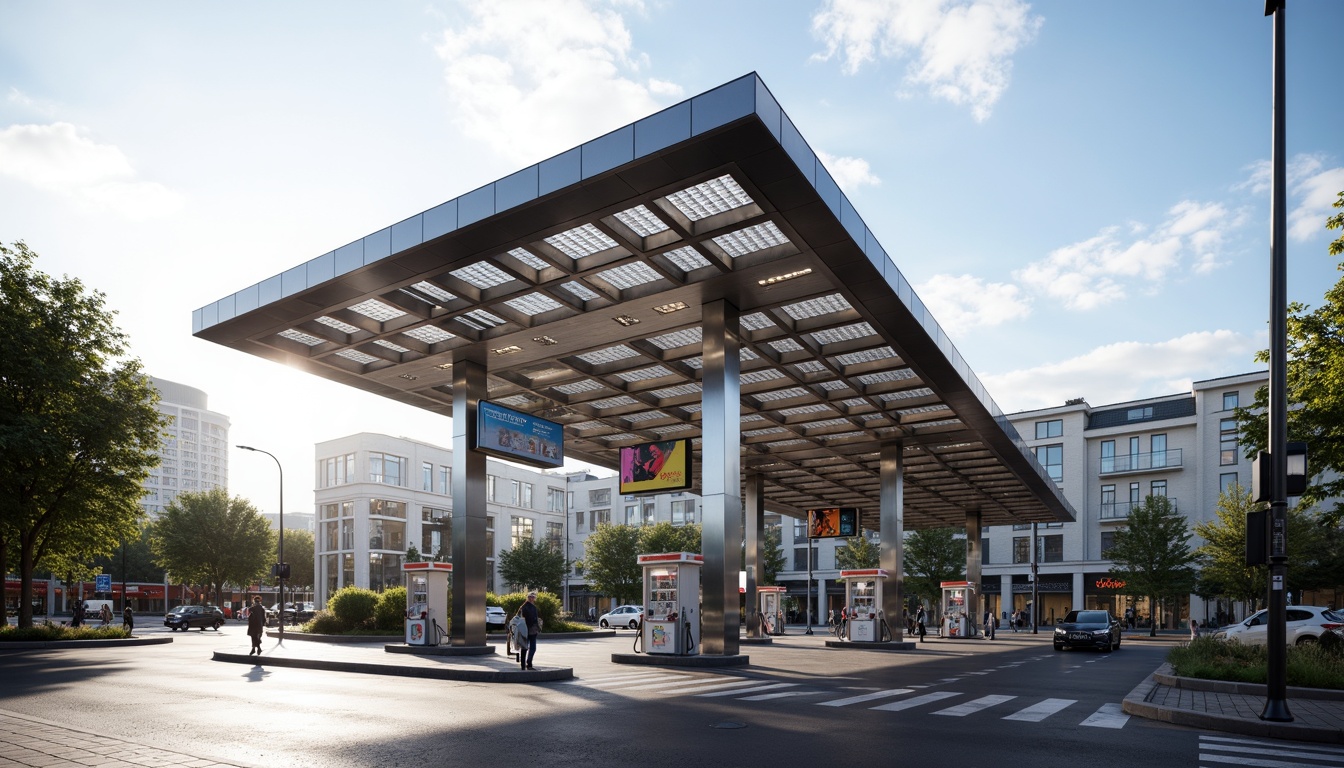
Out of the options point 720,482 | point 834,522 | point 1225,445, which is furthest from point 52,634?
point 1225,445

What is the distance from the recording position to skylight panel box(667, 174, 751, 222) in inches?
677

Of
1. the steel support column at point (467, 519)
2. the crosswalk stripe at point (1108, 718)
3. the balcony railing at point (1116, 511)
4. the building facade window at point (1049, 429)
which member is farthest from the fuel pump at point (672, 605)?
the building facade window at point (1049, 429)

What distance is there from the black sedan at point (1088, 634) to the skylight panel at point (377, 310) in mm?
27340

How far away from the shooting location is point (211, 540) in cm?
7125

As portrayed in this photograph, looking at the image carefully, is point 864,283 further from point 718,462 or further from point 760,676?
point 760,676

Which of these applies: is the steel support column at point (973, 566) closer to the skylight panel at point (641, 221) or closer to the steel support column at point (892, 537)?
the steel support column at point (892, 537)

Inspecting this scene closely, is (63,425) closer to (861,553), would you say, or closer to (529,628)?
(529,628)

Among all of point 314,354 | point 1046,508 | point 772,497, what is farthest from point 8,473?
point 1046,508

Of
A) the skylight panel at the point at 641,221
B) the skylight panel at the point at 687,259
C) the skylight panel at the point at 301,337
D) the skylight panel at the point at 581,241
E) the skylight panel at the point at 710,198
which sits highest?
the skylight panel at the point at 710,198

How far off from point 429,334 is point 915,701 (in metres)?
15.9

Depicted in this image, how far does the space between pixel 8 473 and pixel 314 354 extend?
13.3 metres

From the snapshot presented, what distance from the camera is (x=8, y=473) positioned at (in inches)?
1231

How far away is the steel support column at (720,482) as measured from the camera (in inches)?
852

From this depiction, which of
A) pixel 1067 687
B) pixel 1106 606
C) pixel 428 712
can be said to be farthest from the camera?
pixel 1106 606
